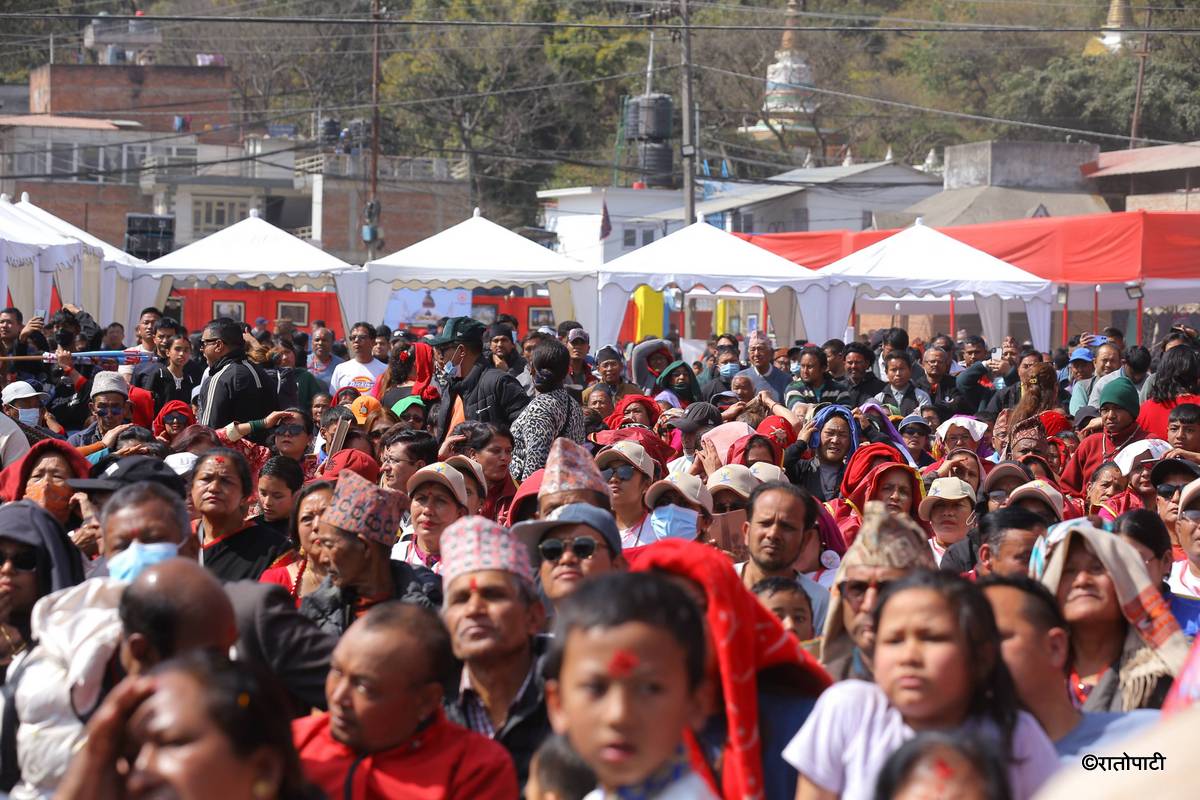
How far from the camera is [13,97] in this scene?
61.1 m

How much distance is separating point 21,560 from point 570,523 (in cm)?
156

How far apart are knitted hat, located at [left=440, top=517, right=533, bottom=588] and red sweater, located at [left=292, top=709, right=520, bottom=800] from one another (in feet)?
1.82

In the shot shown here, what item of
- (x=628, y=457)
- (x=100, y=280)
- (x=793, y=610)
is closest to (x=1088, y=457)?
(x=628, y=457)

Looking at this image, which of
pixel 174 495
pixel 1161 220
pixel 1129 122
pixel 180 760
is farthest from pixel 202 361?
pixel 1129 122

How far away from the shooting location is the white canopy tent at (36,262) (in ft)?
52.3

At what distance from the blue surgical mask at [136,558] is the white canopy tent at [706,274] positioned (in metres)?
15.0

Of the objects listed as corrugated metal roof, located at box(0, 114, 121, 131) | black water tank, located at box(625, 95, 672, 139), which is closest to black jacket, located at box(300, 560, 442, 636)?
black water tank, located at box(625, 95, 672, 139)

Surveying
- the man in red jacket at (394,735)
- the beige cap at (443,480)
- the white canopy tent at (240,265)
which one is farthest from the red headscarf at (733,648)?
the white canopy tent at (240,265)

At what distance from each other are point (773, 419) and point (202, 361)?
4.95m

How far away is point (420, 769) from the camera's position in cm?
329

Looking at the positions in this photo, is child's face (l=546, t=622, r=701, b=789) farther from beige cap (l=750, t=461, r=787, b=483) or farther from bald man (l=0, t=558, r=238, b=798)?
beige cap (l=750, t=461, r=787, b=483)

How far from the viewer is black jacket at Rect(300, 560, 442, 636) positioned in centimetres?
436

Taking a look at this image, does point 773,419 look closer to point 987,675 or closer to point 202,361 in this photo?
point 202,361

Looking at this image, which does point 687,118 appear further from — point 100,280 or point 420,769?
point 420,769
